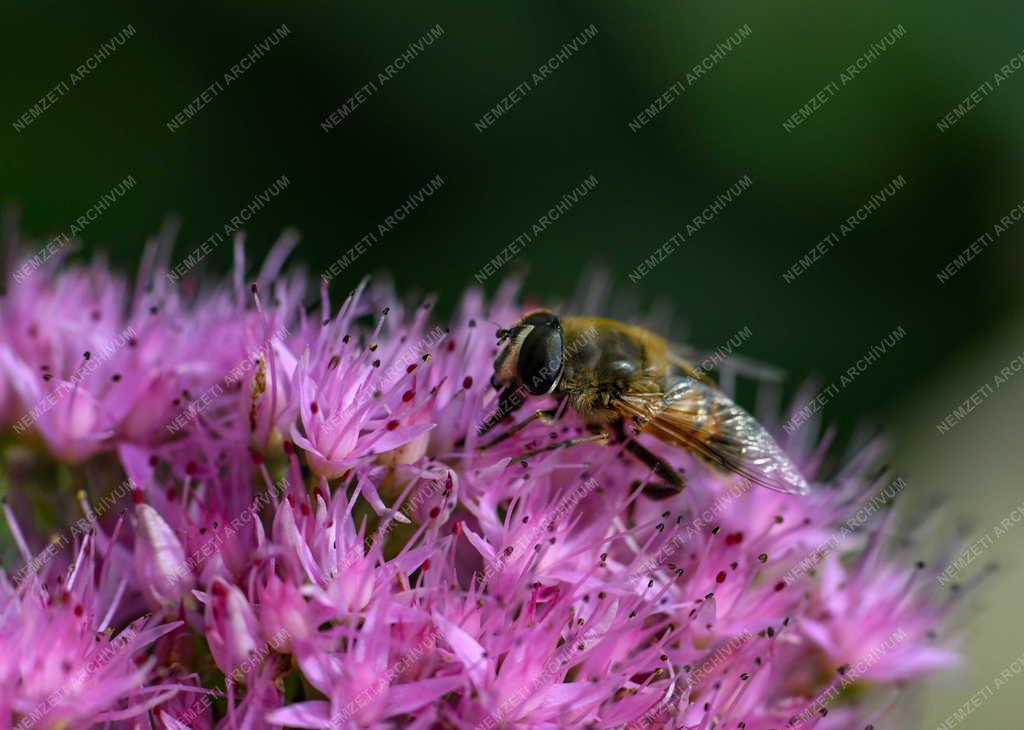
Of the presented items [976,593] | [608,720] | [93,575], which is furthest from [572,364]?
[976,593]

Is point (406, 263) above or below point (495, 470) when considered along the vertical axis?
above

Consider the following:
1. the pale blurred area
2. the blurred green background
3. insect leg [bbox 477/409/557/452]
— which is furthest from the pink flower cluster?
the blurred green background

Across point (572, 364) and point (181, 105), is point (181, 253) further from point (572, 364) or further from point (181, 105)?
point (572, 364)

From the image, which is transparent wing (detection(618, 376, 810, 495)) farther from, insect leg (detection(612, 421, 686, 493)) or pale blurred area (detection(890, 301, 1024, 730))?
pale blurred area (detection(890, 301, 1024, 730))

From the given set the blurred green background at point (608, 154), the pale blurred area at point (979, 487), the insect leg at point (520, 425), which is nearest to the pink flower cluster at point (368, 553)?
the insect leg at point (520, 425)

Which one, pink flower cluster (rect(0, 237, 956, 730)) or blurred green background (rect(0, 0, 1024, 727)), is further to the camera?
blurred green background (rect(0, 0, 1024, 727))

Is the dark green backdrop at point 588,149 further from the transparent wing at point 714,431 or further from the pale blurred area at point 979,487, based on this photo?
the transparent wing at point 714,431

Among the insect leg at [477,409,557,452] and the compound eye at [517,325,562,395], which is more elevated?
the compound eye at [517,325,562,395]

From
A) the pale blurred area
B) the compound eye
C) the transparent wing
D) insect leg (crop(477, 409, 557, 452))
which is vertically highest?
the compound eye
